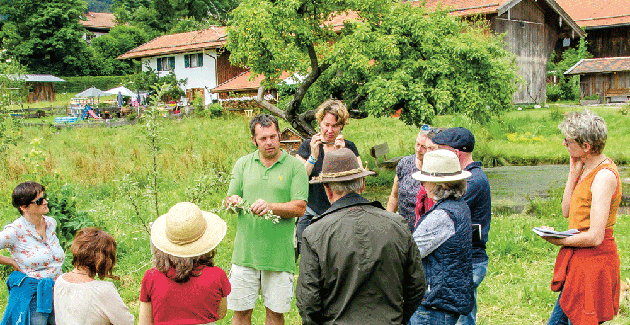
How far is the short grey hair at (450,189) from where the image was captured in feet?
10.6

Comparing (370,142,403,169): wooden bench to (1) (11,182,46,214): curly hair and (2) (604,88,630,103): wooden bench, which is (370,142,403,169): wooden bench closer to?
(1) (11,182,46,214): curly hair

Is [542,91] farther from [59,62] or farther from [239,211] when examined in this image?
[59,62]

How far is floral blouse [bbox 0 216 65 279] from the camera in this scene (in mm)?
4074

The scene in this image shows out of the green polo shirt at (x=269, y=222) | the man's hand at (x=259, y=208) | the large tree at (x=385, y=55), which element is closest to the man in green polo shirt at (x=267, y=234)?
the green polo shirt at (x=269, y=222)

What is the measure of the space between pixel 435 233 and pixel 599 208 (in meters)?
1.12

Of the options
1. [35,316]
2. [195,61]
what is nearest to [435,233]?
[35,316]

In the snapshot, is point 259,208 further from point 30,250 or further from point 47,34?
point 47,34

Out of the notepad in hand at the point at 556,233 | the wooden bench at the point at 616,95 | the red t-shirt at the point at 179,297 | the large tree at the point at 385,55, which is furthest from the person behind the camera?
the wooden bench at the point at 616,95

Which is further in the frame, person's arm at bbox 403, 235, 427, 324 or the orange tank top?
the orange tank top

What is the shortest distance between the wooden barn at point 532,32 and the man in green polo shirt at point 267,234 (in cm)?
2307

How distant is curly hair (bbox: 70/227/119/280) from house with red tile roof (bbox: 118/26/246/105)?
1341 inches

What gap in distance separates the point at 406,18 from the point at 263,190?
8.54 m

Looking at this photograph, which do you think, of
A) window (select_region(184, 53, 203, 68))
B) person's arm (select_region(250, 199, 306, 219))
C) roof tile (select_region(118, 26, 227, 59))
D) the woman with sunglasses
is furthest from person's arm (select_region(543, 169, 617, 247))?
window (select_region(184, 53, 203, 68))

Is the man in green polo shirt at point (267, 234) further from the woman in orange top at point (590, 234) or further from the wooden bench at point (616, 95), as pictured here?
the wooden bench at point (616, 95)
